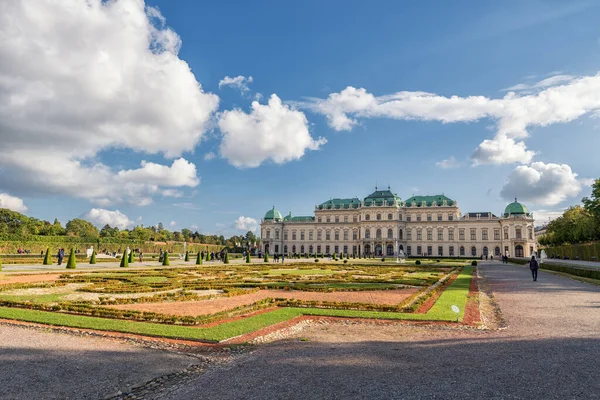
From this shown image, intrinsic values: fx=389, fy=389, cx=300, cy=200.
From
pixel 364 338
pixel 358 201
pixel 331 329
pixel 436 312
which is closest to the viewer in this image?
pixel 364 338

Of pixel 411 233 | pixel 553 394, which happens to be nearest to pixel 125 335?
pixel 553 394

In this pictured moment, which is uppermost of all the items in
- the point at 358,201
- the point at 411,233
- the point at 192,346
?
the point at 358,201

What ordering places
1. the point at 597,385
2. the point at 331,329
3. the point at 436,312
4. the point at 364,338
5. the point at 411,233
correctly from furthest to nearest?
the point at 411,233 < the point at 436,312 < the point at 331,329 < the point at 364,338 < the point at 597,385

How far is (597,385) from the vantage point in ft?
17.9

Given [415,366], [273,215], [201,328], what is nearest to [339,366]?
[415,366]

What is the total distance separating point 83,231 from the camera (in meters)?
94.9

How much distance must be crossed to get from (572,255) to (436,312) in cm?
5674

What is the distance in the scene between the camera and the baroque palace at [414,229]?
8506 centimetres

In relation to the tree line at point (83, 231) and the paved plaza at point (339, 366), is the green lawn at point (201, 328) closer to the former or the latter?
the paved plaza at point (339, 366)

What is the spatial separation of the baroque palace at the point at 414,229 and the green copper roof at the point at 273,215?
662 cm

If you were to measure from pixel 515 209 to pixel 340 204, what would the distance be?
3991 cm

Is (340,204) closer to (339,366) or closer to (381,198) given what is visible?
(381,198)

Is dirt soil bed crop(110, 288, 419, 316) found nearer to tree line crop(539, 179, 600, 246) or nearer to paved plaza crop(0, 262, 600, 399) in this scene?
paved plaza crop(0, 262, 600, 399)

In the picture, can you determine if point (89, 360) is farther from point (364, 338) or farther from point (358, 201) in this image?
point (358, 201)
